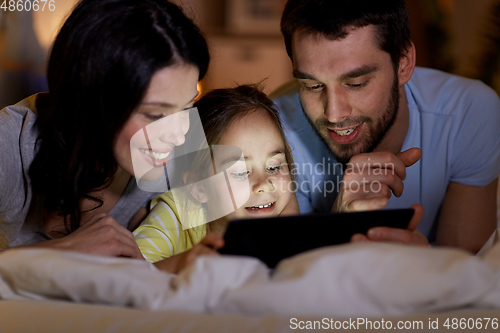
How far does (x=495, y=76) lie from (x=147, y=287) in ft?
7.23

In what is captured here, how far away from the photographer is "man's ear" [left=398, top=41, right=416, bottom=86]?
1.09 m

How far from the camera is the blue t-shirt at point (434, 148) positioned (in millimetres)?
1140

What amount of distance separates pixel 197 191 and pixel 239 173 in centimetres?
17

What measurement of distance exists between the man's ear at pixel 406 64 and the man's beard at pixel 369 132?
38 millimetres

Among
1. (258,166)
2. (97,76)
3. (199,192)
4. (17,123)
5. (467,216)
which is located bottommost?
(467,216)

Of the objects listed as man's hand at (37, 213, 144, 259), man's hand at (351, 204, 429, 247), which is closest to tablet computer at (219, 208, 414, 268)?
man's hand at (351, 204, 429, 247)

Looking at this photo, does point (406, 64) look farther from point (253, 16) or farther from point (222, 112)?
point (253, 16)

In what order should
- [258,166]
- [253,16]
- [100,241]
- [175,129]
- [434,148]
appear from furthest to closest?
[253,16] < [434,148] < [258,166] < [175,129] < [100,241]

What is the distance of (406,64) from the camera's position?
1.10 metres

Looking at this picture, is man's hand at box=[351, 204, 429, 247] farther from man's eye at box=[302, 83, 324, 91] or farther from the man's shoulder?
the man's shoulder

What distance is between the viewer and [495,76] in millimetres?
2061

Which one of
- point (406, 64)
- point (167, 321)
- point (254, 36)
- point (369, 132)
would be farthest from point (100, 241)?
point (254, 36)

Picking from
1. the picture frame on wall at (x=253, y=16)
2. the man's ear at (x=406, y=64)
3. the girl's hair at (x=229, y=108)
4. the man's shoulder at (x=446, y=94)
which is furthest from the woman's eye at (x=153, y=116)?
the picture frame on wall at (x=253, y=16)

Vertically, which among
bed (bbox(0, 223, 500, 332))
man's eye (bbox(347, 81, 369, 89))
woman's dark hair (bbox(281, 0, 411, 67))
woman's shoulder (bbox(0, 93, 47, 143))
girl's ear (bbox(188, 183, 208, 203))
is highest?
woman's dark hair (bbox(281, 0, 411, 67))
